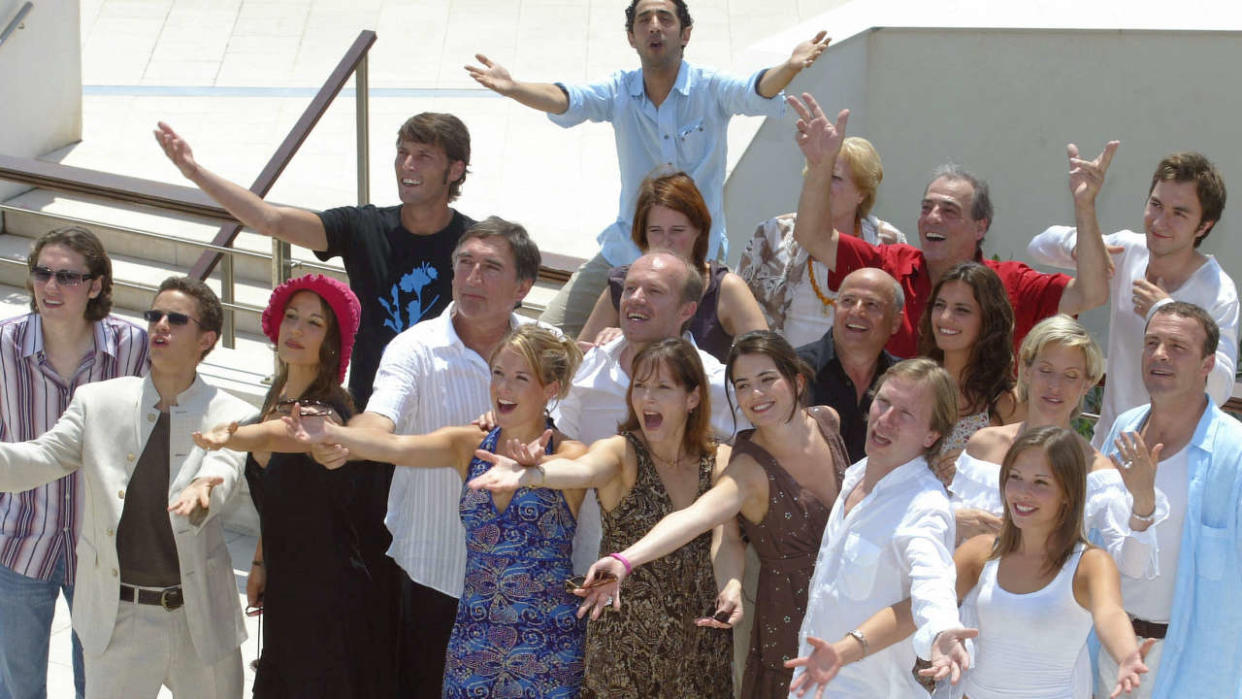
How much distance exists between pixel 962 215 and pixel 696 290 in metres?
0.95

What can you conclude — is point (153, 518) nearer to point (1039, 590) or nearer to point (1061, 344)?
point (1039, 590)

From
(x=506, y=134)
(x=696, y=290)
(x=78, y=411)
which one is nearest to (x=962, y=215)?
(x=696, y=290)

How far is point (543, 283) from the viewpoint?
7.57 m

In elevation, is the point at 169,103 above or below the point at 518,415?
above

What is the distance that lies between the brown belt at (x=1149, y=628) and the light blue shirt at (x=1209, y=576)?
4 cm

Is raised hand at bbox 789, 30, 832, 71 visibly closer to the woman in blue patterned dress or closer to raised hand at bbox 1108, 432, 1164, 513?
the woman in blue patterned dress

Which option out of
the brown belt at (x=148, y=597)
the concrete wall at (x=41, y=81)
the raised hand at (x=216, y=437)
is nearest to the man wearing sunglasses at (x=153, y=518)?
the brown belt at (x=148, y=597)

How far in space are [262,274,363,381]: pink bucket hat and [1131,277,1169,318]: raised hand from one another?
2.26m

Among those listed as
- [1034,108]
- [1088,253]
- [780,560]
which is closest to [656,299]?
[780,560]

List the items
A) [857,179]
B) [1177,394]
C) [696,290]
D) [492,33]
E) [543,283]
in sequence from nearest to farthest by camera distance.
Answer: [1177,394], [696,290], [857,179], [543,283], [492,33]

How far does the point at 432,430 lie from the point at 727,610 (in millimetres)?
1101

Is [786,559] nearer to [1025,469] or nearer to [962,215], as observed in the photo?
[1025,469]

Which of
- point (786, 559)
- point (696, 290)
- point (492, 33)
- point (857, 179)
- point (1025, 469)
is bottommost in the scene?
point (786, 559)

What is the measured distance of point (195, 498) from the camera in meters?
3.95
